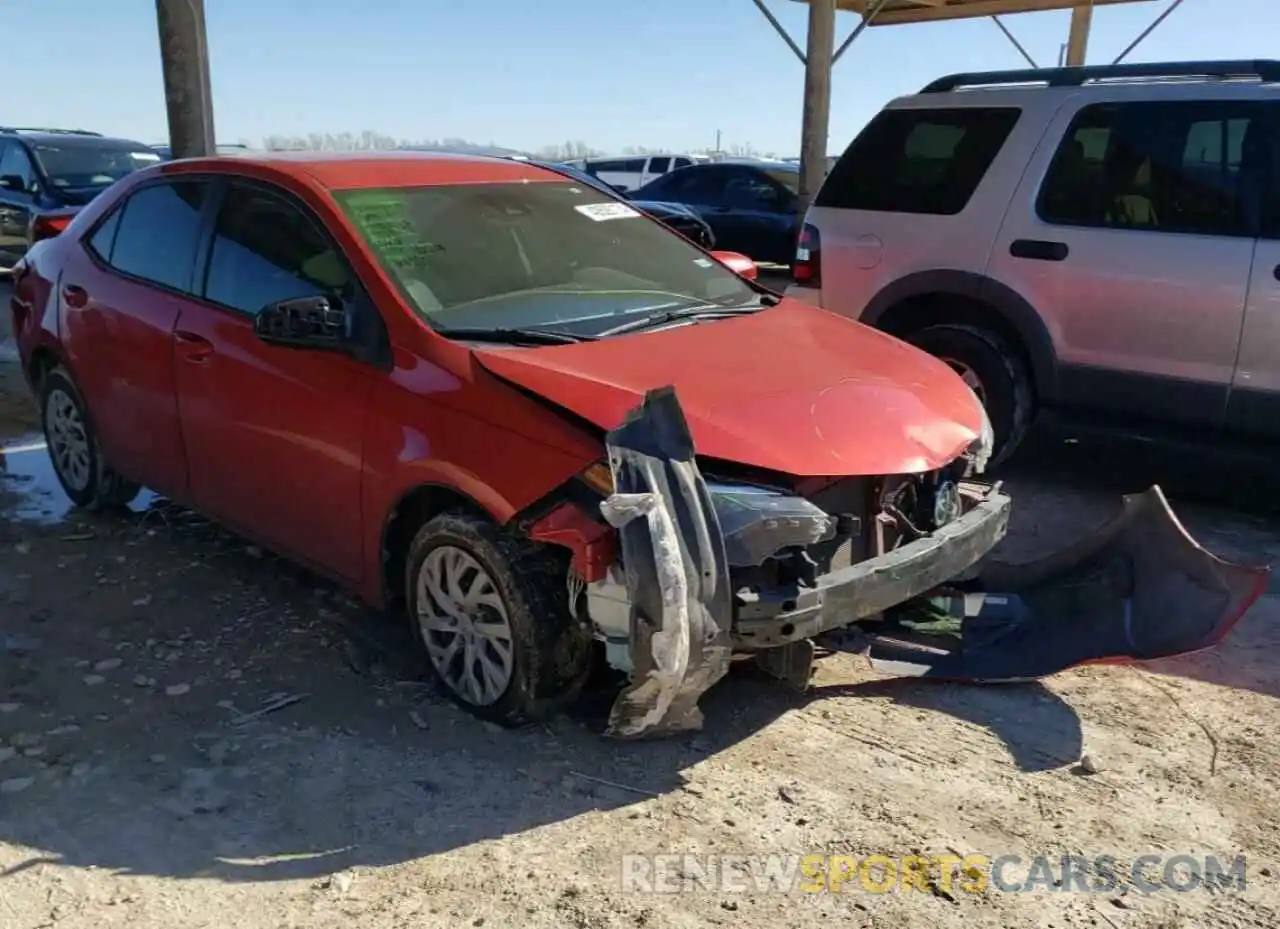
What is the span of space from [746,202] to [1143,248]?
9228 millimetres

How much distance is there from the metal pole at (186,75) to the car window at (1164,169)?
17.4 feet

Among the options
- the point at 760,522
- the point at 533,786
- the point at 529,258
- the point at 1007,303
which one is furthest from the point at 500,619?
the point at 1007,303

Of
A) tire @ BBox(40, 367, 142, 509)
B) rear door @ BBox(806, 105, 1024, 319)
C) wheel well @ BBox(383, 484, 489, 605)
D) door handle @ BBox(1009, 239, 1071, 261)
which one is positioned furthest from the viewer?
rear door @ BBox(806, 105, 1024, 319)

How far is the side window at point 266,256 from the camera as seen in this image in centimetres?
399

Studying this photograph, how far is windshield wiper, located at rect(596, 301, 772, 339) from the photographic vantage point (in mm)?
3930

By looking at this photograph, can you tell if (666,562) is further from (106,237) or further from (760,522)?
(106,237)

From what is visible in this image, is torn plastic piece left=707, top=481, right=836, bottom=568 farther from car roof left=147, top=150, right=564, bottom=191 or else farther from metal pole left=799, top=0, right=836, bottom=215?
metal pole left=799, top=0, right=836, bottom=215

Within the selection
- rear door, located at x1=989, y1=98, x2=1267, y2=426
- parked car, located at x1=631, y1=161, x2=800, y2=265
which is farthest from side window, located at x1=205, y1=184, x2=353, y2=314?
parked car, located at x1=631, y1=161, x2=800, y2=265

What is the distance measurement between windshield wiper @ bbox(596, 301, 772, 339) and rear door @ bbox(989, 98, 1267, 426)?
1.95m

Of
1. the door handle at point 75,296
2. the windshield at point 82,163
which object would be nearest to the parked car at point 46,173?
the windshield at point 82,163

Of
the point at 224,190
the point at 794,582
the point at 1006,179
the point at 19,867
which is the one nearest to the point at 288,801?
the point at 19,867

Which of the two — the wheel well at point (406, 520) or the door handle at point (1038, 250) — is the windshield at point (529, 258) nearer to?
Answer: the wheel well at point (406, 520)

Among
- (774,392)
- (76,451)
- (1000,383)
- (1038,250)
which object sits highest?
(1038,250)

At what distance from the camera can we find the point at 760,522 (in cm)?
310
